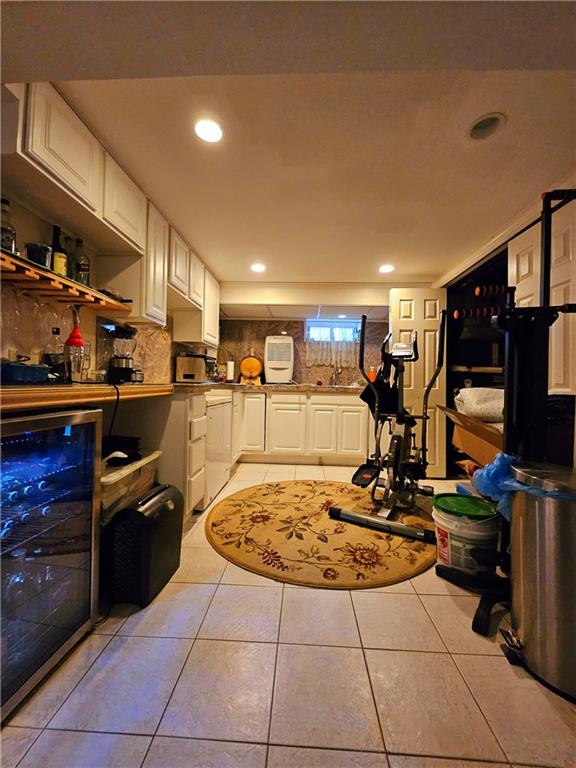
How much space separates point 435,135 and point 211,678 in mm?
2364

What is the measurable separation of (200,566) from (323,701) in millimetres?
900

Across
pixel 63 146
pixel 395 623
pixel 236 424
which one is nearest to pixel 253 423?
pixel 236 424

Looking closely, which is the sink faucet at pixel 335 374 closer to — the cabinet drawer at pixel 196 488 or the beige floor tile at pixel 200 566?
the cabinet drawer at pixel 196 488

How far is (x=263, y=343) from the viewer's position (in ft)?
14.1

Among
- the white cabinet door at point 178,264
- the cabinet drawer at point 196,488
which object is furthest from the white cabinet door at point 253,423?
the white cabinet door at point 178,264

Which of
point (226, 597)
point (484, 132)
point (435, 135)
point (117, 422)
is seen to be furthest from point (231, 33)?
point (226, 597)

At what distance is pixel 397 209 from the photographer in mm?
1979

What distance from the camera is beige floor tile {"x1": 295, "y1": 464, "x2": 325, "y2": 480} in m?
3.18

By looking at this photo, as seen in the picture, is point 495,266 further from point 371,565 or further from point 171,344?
point 171,344

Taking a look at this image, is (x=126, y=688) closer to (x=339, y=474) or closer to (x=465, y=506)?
(x=465, y=506)

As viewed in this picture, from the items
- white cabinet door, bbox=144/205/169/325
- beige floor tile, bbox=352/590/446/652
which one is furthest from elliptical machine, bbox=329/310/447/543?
white cabinet door, bbox=144/205/169/325

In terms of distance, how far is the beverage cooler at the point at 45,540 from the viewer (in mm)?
867

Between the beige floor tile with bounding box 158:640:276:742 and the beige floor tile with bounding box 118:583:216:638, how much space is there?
12 cm

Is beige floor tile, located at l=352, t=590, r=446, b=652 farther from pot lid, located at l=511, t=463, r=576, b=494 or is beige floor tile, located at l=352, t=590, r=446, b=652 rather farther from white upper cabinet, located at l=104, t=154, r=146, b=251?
white upper cabinet, located at l=104, t=154, r=146, b=251
